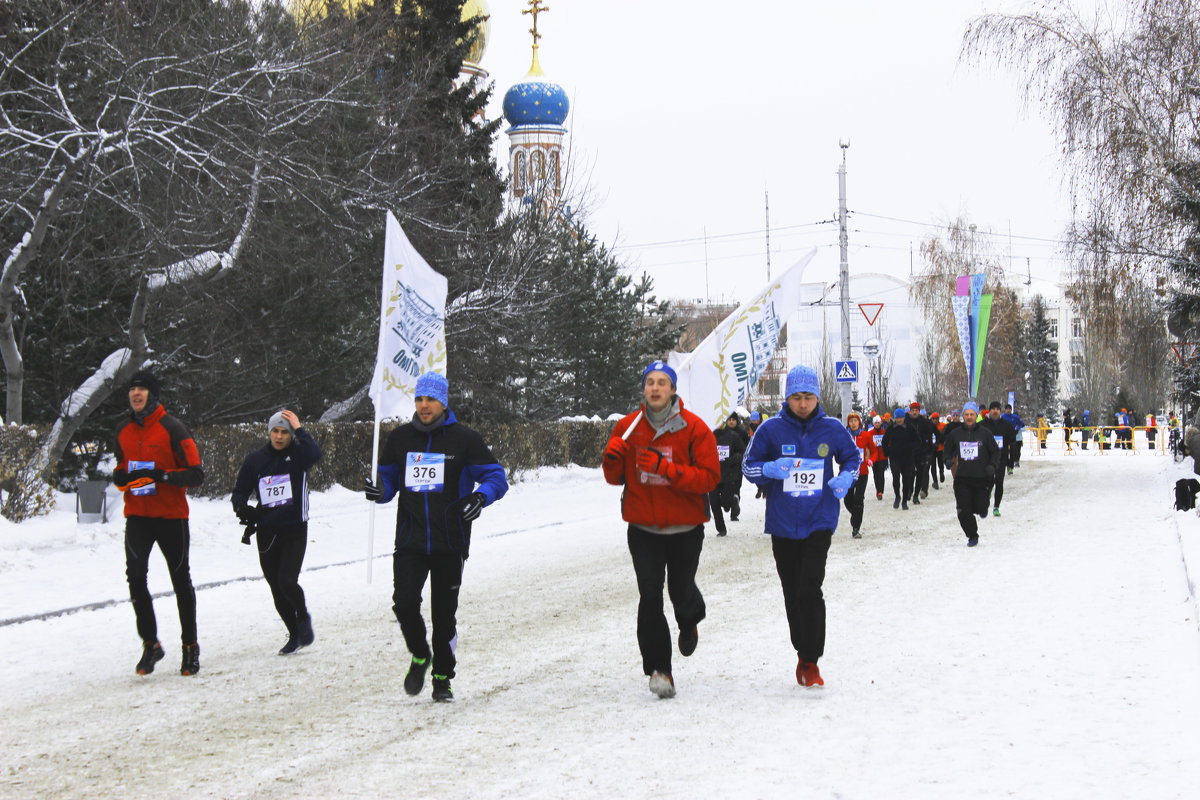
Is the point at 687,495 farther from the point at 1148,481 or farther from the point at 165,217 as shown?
the point at 1148,481

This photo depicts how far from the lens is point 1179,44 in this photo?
87.1 feet

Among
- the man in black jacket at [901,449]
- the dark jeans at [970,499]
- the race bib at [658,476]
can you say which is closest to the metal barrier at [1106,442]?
the man in black jacket at [901,449]

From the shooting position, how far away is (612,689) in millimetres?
7684

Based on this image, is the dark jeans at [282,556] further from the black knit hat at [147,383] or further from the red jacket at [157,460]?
the black knit hat at [147,383]

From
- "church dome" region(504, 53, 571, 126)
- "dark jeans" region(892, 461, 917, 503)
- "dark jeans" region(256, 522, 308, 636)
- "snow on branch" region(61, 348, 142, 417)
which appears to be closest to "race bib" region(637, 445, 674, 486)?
"dark jeans" region(256, 522, 308, 636)

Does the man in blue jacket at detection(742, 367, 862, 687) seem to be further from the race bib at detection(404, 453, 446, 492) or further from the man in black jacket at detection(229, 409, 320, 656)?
the man in black jacket at detection(229, 409, 320, 656)

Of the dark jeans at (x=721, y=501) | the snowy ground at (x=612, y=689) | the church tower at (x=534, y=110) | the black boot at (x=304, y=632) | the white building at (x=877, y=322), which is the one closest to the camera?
the snowy ground at (x=612, y=689)

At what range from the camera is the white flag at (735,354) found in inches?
551

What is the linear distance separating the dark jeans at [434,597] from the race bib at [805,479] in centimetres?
197

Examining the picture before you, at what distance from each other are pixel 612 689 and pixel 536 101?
5717 cm

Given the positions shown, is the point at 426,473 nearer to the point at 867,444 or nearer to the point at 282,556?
the point at 282,556

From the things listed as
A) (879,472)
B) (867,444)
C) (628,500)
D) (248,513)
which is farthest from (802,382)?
(879,472)

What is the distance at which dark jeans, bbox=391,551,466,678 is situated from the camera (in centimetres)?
730

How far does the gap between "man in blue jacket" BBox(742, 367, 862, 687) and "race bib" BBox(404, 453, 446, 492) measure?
72.4 inches
